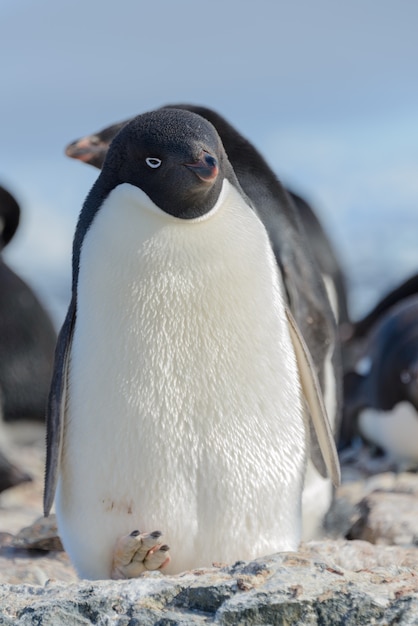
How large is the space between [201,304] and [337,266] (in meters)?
6.73

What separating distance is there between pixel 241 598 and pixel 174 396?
0.96 metres

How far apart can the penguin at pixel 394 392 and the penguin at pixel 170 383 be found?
3.83 m

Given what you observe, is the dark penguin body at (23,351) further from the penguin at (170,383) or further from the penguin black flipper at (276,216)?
the penguin at (170,383)

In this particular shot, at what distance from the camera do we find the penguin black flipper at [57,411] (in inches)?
135

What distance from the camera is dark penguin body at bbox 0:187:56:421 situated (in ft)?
30.7

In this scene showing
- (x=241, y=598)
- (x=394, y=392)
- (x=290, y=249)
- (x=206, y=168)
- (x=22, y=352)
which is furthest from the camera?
(x=22, y=352)

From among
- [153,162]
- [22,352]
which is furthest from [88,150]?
[22,352]

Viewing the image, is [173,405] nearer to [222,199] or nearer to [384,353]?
[222,199]

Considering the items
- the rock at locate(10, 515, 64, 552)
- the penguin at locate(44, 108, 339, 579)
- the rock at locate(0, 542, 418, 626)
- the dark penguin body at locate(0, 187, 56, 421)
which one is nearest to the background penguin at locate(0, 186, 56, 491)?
the dark penguin body at locate(0, 187, 56, 421)

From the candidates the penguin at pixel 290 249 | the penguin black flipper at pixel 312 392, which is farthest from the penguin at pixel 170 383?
the penguin at pixel 290 249

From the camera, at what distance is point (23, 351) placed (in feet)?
31.4

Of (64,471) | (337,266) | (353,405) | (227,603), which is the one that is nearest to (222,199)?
(64,471)

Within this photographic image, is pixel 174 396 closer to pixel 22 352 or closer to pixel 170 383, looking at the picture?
pixel 170 383

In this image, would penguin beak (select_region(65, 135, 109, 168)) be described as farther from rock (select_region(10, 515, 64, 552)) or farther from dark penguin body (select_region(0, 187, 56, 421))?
dark penguin body (select_region(0, 187, 56, 421))
